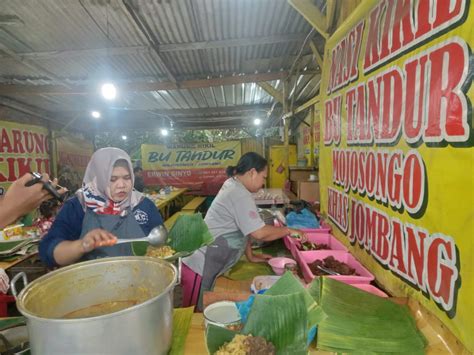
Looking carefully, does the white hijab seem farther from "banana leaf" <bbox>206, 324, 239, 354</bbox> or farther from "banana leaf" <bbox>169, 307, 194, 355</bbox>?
"banana leaf" <bbox>206, 324, 239, 354</bbox>

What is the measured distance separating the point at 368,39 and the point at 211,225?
1.95m

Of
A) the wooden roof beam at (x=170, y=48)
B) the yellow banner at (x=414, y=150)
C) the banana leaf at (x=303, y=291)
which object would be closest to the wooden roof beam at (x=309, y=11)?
the yellow banner at (x=414, y=150)

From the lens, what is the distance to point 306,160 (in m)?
7.93

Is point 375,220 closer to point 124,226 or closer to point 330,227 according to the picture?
point 330,227

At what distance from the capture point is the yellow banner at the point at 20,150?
6570 mm

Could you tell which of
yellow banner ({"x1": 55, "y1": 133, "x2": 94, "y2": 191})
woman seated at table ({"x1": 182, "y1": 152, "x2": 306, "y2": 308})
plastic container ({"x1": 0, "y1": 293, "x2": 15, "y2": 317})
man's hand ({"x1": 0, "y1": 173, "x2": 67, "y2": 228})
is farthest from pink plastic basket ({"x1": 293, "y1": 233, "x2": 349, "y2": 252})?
yellow banner ({"x1": 55, "y1": 133, "x2": 94, "y2": 191})

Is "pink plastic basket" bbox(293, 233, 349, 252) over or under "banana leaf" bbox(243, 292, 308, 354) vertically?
under

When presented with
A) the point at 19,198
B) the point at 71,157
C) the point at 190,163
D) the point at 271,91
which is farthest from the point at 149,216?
the point at 71,157

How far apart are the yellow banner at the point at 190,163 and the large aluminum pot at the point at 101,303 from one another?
8677mm

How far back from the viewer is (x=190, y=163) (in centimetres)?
1003

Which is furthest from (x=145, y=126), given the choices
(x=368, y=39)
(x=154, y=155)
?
(x=368, y=39)

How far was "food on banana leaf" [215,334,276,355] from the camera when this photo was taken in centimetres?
95

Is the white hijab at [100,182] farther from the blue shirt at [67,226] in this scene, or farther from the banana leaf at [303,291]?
the banana leaf at [303,291]

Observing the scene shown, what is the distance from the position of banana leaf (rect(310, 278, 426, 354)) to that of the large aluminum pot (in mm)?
648
